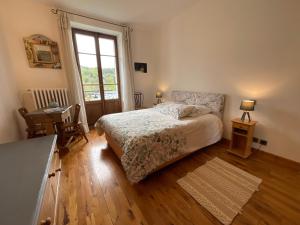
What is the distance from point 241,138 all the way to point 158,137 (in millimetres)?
1793

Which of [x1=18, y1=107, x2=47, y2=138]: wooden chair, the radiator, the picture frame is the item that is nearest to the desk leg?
[x1=18, y1=107, x2=47, y2=138]: wooden chair

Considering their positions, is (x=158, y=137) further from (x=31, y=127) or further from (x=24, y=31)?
(x=24, y=31)

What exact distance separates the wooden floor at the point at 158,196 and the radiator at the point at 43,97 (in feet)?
5.03

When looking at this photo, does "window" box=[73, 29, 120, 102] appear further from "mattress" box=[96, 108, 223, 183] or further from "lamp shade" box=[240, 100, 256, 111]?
"lamp shade" box=[240, 100, 256, 111]

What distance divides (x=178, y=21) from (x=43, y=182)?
415cm

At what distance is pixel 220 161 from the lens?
7.36 feet

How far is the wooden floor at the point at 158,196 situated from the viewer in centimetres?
135

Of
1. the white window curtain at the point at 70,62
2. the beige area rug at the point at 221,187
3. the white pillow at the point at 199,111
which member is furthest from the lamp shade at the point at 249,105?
the white window curtain at the point at 70,62

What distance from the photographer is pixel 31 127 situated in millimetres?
2365

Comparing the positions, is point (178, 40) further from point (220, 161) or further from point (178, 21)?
point (220, 161)

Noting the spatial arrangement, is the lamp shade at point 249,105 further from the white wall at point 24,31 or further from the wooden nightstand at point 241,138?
the white wall at point 24,31

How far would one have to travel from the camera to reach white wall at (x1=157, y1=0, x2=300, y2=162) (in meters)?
2.01

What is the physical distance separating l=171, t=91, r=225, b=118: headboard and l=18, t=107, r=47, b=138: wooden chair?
3120mm

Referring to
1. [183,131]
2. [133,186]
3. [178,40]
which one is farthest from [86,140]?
[178,40]
